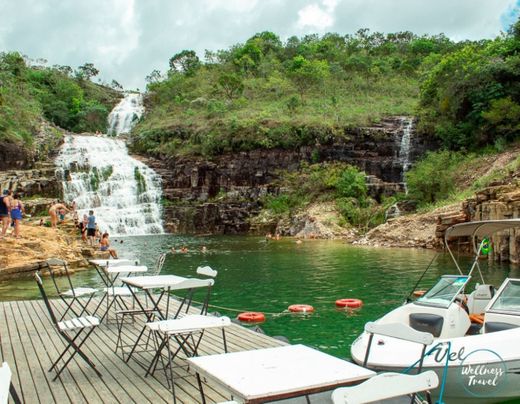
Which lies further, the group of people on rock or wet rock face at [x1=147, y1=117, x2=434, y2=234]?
wet rock face at [x1=147, y1=117, x2=434, y2=234]

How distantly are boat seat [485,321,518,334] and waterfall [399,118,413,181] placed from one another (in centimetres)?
3539

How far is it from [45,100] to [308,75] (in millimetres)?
31226

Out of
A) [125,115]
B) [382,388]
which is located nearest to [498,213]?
[382,388]

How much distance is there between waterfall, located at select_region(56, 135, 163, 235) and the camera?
128 ft

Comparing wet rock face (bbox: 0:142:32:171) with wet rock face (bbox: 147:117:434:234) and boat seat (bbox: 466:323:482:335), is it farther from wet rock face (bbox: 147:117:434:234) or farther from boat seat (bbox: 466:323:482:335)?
boat seat (bbox: 466:323:482:335)

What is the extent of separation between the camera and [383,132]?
43.8m

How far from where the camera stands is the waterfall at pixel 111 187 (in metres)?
38.9

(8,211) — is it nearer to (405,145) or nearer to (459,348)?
(459,348)

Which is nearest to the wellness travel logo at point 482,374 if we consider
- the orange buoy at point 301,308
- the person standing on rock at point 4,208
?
the orange buoy at point 301,308

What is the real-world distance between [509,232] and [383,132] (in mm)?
24188

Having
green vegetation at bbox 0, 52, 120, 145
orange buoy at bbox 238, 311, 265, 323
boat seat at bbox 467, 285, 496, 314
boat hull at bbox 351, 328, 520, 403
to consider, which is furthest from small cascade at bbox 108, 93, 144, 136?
boat hull at bbox 351, 328, 520, 403

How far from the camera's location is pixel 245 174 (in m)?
46.2

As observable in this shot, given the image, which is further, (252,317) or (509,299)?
(252,317)

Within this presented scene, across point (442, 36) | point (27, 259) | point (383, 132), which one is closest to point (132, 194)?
point (383, 132)
